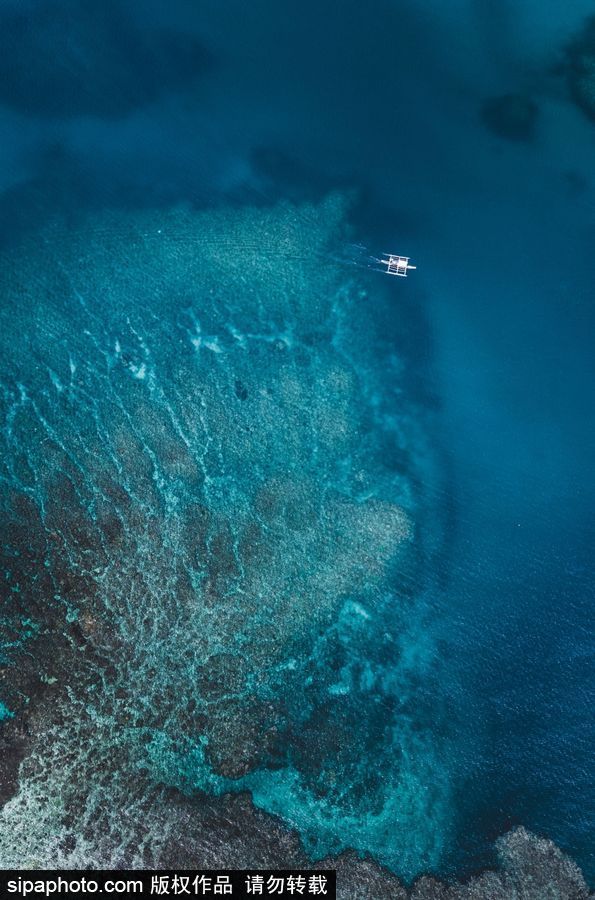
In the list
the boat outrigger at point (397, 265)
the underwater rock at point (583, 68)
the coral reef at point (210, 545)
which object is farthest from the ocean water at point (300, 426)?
the boat outrigger at point (397, 265)

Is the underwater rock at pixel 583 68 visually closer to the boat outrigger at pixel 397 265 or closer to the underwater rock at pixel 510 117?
the underwater rock at pixel 510 117

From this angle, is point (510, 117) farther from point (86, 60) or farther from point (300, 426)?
point (86, 60)

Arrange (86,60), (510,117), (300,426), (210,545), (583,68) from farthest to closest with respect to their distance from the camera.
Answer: (583,68) < (510,117) < (86,60) < (300,426) < (210,545)

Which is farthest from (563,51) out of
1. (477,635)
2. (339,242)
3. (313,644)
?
(313,644)

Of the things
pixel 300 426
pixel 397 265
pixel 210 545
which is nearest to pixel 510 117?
pixel 397 265

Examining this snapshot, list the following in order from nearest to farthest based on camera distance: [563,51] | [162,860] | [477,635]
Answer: [162,860] < [477,635] < [563,51]

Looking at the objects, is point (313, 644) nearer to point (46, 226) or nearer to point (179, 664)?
point (179, 664)
